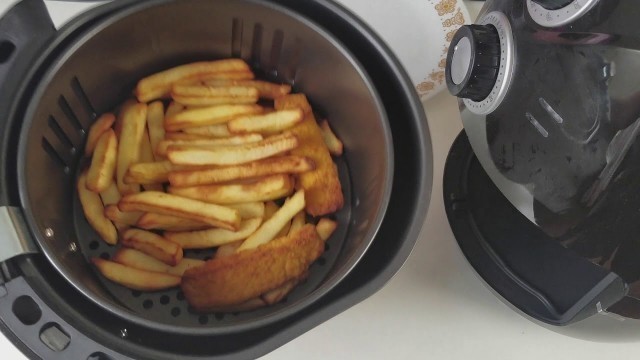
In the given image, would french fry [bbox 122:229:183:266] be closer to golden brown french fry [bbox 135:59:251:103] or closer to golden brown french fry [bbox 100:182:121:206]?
golden brown french fry [bbox 100:182:121:206]

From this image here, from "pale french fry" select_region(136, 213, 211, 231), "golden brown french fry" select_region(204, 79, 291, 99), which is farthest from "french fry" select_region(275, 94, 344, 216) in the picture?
"pale french fry" select_region(136, 213, 211, 231)

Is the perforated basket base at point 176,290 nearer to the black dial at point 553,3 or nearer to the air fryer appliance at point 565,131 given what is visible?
the air fryer appliance at point 565,131

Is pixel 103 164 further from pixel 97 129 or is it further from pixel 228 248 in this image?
pixel 228 248

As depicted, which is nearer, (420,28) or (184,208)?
(184,208)

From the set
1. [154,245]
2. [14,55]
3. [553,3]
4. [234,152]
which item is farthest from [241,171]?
[553,3]

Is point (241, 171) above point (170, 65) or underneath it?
underneath

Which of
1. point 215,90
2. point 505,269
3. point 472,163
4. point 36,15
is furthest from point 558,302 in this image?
point 36,15

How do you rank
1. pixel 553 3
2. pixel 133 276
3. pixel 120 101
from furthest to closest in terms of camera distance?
pixel 120 101 < pixel 133 276 < pixel 553 3

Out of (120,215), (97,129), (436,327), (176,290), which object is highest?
→ (97,129)
